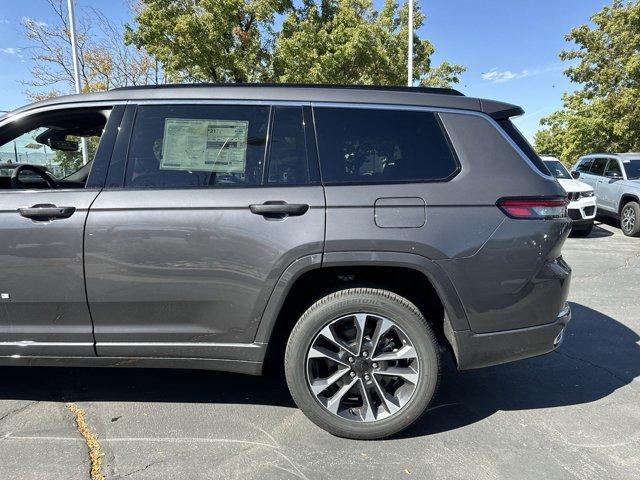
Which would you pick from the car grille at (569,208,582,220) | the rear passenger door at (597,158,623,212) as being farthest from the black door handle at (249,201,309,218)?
the rear passenger door at (597,158,623,212)

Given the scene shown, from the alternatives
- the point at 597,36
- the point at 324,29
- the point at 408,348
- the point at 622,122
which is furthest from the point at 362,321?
the point at 597,36

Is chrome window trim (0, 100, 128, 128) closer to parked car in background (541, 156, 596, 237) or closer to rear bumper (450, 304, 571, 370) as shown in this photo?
rear bumper (450, 304, 571, 370)

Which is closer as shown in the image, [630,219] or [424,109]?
[424,109]

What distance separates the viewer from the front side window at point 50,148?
2.85m

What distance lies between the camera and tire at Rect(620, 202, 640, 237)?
9945 millimetres

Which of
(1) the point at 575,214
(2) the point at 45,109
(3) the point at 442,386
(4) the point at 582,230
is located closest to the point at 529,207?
(3) the point at 442,386

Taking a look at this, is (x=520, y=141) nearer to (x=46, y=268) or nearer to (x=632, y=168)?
(x=46, y=268)

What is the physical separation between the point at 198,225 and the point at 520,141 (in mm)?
1917

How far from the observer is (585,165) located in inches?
494

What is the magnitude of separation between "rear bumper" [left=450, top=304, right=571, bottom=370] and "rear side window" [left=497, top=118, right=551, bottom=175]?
2.94 ft

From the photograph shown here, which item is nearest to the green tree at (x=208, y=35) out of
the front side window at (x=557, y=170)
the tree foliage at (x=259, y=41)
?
the tree foliage at (x=259, y=41)

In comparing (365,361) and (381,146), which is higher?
(381,146)

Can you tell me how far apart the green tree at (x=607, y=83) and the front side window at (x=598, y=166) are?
819 cm

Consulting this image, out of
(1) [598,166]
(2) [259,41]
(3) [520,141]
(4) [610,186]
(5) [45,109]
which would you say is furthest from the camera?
(2) [259,41]
